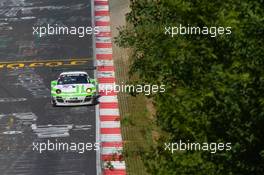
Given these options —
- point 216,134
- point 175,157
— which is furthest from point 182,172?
point 216,134

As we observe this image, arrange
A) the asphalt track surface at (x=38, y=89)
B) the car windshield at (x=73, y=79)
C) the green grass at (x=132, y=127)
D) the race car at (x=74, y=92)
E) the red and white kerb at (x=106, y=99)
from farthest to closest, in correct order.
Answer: the car windshield at (x=73, y=79) → the race car at (x=74, y=92) → the asphalt track surface at (x=38, y=89) → the red and white kerb at (x=106, y=99) → the green grass at (x=132, y=127)

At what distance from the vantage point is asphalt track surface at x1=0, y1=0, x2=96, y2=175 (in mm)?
22219

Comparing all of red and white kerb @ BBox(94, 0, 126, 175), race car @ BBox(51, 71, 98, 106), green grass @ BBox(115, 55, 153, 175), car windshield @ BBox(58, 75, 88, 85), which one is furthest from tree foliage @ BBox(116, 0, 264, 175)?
car windshield @ BBox(58, 75, 88, 85)

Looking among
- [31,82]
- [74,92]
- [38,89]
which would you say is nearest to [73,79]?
[74,92]

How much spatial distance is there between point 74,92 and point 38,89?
284 cm

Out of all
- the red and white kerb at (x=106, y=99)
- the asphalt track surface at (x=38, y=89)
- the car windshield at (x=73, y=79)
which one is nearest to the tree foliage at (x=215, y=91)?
the red and white kerb at (x=106, y=99)

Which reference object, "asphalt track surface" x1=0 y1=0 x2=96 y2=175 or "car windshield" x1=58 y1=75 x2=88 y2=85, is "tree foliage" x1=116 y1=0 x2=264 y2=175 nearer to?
"asphalt track surface" x1=0 y1=0 x2=96 y2=175

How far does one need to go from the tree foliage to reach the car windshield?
1584 centimetres

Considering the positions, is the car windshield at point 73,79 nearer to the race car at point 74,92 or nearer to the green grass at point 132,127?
the race car at point 74,92

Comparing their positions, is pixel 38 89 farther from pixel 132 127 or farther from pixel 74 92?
pixel 132 127

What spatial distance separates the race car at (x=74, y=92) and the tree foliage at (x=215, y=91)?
15.3 m

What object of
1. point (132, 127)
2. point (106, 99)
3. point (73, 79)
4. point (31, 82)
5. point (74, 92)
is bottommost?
point (132, 127)

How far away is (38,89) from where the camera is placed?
28.4 meters

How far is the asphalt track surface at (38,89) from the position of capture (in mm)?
22219
